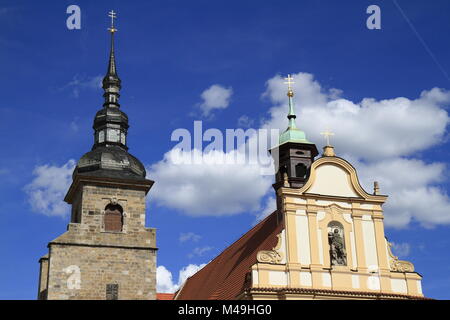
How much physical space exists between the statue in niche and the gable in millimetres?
1544

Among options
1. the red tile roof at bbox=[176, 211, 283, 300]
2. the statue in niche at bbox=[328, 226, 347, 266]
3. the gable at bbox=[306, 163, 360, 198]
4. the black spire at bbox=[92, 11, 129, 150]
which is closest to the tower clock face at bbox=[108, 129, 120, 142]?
the black spire at bbox=[92, 11, 129, 150]

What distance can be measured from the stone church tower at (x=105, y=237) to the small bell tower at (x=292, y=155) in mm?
6132

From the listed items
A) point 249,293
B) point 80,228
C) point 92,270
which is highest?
point 80,228

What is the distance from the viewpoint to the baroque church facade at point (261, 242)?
22766mm

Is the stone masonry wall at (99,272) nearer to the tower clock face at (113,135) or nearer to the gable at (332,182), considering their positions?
the tower clock face at (113,135)

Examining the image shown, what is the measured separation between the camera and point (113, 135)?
28.8 meters

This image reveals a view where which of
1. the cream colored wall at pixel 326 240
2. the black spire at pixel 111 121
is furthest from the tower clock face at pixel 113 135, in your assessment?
the cream colored wall at pixel 326 240

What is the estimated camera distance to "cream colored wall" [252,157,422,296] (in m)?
22.6

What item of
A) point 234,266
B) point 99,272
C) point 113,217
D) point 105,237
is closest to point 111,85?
point 113,217

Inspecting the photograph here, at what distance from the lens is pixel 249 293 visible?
21.8 meters
